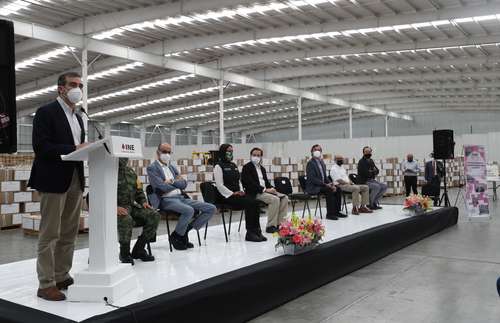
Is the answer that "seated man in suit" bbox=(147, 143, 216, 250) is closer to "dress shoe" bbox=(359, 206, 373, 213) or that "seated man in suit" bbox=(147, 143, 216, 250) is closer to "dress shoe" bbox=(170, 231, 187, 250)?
"dress shoe" bbox=(170, 231, 187, 250)

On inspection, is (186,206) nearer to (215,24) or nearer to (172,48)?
(215,24)

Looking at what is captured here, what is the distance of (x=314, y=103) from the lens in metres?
23.8

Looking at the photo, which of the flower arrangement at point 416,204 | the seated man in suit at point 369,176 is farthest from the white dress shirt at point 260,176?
the seated man in suit at point 369,176

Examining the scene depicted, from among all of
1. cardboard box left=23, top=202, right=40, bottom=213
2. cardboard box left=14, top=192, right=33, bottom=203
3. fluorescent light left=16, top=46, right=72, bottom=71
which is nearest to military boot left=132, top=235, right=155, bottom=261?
cardboard box left=23, top=202, right=40, bottom=213

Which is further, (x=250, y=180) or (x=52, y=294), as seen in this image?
(x=250, y=180)

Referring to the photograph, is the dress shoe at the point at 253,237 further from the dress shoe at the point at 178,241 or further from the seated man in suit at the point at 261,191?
the dress shoe at the point at 178,241

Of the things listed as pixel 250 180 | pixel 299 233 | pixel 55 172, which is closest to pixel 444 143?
pixel 250 180

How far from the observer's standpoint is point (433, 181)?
1031cm

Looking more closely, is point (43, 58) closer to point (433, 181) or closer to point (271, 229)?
point (271, 229)

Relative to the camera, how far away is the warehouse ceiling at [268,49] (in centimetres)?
1024

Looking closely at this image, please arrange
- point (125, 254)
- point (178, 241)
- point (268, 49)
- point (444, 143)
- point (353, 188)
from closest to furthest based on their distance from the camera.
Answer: point (125, 254)
point (178, 241)
point (353, 188)
point (444, 143)
point (268, 49)

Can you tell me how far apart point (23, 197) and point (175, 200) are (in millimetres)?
5226

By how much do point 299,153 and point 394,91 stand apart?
6317 mm

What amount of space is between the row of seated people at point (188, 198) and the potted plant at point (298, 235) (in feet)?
3.16
